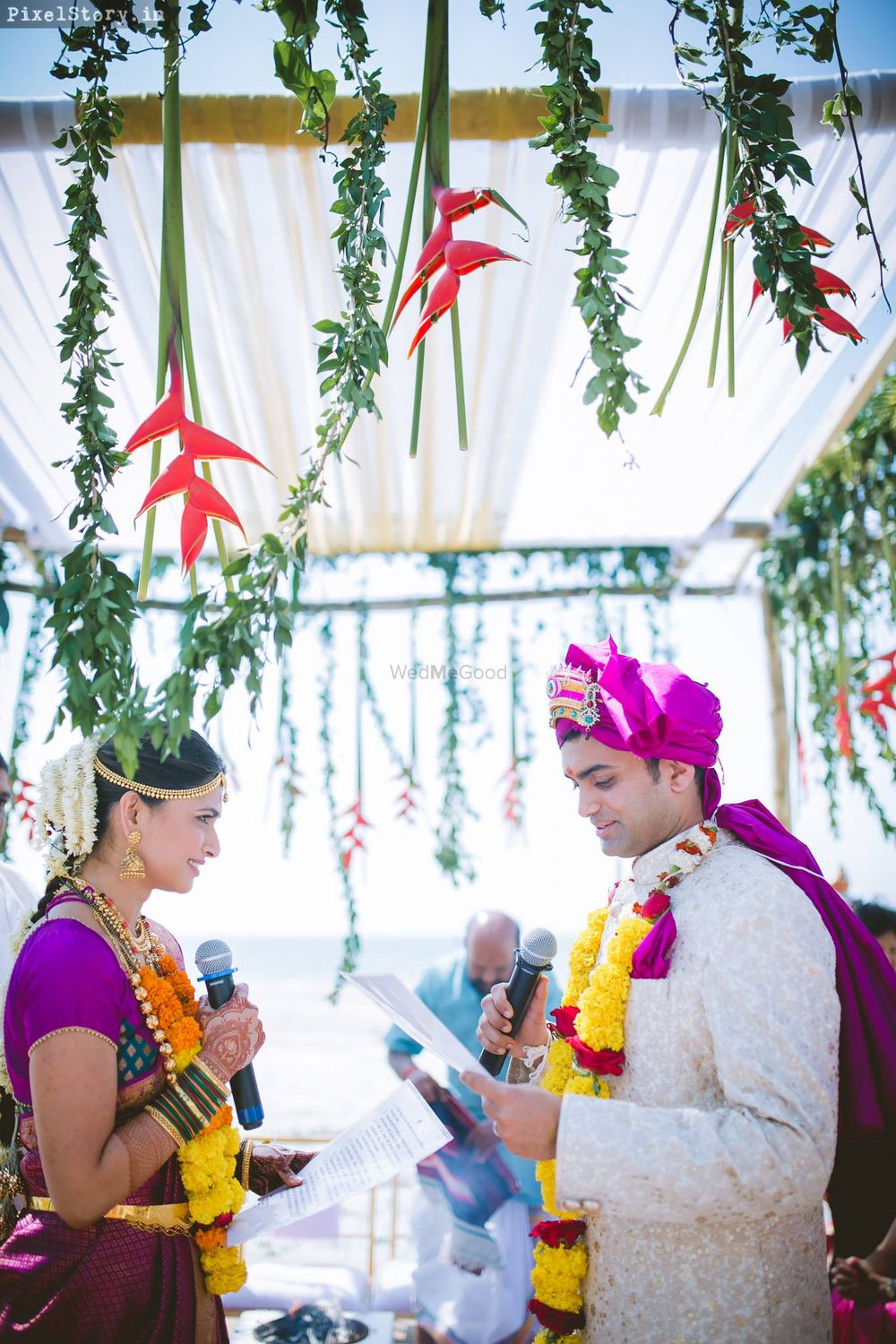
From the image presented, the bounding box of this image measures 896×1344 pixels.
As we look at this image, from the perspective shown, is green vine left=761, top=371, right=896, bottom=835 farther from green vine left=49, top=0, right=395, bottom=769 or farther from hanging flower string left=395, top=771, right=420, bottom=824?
green vine left=49, top=0, right=395, bottom=769

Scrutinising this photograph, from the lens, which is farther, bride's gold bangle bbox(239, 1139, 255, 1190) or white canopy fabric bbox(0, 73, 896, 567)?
white canopy fabric bbox(0, 73, 896, 567)

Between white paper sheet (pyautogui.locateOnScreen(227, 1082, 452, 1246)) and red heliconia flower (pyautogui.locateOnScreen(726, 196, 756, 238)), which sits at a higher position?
red heliconia flower (pyautogui.locateOnScreen(726, 196, 756, 238))

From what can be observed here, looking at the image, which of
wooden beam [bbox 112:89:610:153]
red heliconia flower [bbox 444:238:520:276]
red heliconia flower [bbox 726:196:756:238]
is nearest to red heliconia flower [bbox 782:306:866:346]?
red heliconia flower [bbox 726:196:756:238]

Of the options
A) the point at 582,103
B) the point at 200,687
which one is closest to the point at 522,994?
the point at 200,687

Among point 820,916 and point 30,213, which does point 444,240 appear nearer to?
point 820,916

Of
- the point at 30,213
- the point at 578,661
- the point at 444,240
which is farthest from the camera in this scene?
the point at 30,213

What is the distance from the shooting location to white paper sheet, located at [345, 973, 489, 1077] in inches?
66.1

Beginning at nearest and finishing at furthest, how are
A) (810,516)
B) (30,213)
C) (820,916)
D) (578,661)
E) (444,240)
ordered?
(444,240)
(820,916)
(578,661)
(30,213)
(810,516)

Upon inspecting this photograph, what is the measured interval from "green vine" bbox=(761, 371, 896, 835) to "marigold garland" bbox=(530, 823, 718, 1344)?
2956mm

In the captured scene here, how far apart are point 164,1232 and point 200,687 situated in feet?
4.01

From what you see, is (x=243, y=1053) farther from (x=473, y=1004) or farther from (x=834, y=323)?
(x=473, y=1004)

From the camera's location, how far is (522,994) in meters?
2.11

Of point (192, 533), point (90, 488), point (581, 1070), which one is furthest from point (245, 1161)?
point (90, 488)

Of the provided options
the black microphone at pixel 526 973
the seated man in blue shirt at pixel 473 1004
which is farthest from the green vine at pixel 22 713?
the black microphone at pixel 526 973
